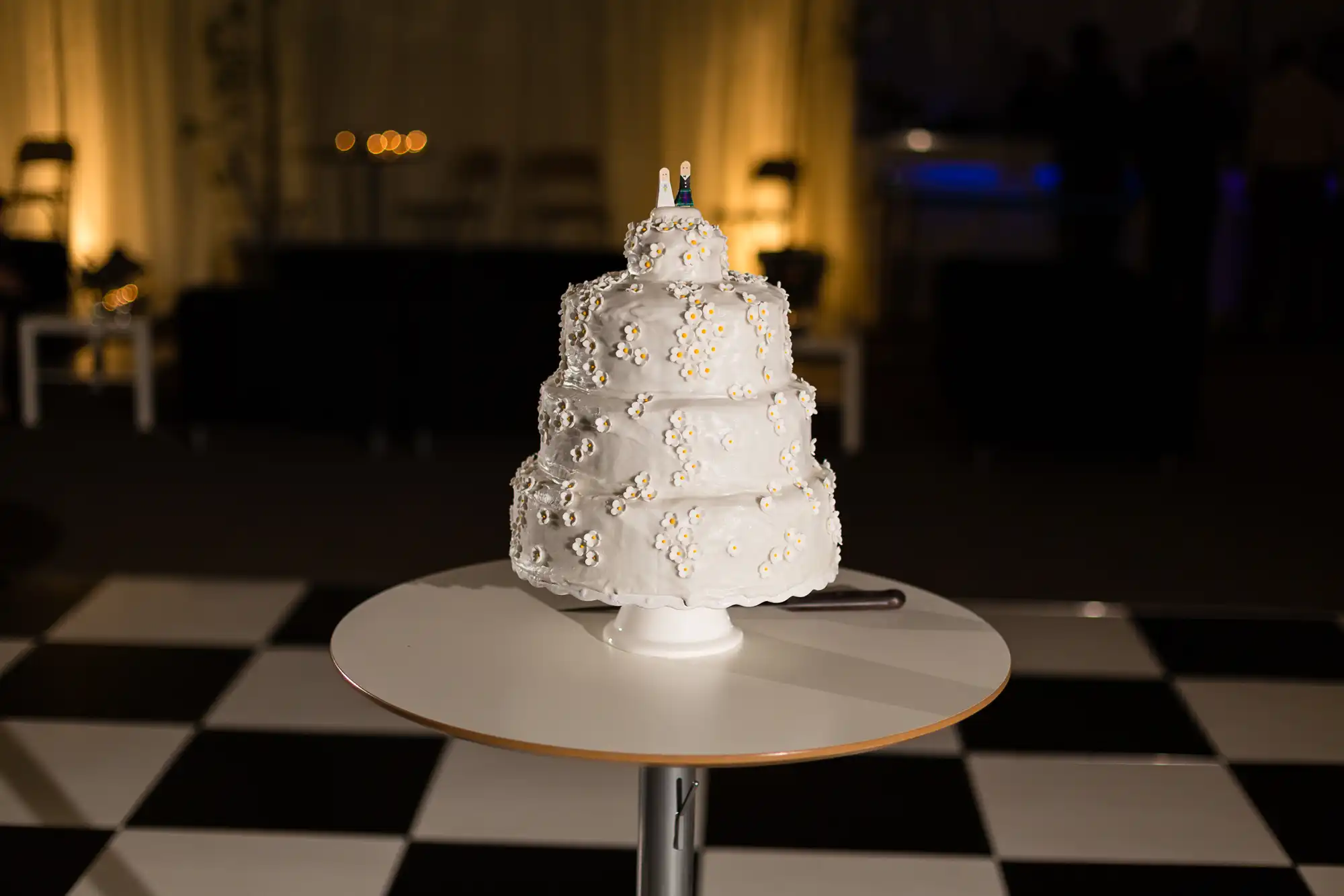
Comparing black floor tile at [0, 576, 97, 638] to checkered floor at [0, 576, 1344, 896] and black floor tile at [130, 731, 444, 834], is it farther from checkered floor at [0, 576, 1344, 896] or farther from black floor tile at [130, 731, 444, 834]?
black floor tile at [130, 731, 444, 834]

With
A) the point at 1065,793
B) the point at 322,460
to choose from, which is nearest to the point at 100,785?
the point at 1065,793

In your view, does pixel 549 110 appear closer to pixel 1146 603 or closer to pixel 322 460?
pixel 322 460

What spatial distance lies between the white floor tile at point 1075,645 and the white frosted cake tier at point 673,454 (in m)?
1.79

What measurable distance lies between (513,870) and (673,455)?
3.39 feet

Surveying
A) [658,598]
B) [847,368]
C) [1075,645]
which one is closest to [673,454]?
[658,598]

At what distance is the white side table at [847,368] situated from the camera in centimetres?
457

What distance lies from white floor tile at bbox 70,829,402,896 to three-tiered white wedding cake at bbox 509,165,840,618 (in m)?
0.89

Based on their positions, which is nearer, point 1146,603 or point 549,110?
point 1146,603

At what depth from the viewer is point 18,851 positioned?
2389 mm

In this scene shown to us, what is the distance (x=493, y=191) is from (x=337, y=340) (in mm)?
652

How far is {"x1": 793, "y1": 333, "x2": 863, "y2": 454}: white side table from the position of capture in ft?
15.0

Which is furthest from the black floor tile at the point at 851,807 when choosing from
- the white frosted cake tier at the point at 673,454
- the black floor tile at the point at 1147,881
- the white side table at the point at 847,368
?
the white side table at the point at 847,368

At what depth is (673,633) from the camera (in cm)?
168

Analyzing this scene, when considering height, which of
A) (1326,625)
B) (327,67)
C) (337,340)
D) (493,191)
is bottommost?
(1326,625)
